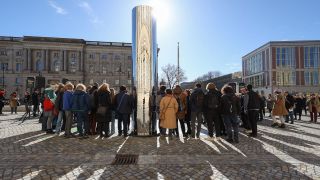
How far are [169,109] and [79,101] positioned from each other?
10.4ft

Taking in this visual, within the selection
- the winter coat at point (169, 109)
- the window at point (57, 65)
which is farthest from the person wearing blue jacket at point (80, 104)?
the window at point (57, 65)

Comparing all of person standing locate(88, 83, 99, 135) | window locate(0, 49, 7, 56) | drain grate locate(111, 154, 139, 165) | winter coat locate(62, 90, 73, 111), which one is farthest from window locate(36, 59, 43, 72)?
drain grate locate(111, 154, 139, 165)

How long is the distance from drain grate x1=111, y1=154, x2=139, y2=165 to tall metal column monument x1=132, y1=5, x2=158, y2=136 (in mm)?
3520

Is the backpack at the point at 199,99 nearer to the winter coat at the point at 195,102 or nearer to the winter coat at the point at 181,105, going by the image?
the winter coat at the point at 195,102

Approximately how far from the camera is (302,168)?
6.79m

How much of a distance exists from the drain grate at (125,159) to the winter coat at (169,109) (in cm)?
280

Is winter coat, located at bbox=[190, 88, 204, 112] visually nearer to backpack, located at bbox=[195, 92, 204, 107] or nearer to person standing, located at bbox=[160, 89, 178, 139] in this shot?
backpack, located at bbox=[195, 92, 204, 107]

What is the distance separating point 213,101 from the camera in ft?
35.2

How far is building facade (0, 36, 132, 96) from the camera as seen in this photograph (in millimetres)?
86875

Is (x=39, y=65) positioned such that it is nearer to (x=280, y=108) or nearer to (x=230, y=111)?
(x=280, y=108)

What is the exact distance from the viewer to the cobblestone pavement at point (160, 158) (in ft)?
20.8

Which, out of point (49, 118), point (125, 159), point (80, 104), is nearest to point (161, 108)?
point (80, 104)

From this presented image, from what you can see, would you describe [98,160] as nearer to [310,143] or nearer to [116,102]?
[116,102]

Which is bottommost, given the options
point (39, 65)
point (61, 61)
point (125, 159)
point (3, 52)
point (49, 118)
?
point (125, 159)
